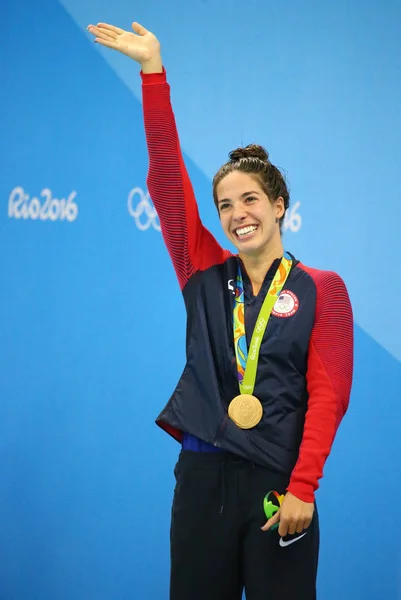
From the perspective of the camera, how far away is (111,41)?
1.39m

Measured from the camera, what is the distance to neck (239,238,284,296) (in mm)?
1434

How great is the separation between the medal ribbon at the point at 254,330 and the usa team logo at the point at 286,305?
0.4 inches

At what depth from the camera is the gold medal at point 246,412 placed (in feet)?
4.26

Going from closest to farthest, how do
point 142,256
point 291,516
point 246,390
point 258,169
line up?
point 291,516 → point 246,390 → point 258,169 → point 142,256

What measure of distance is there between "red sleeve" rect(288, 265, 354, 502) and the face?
13cm

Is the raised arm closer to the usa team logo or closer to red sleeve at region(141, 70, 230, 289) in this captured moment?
red sleeve at region(141, 70, 230, 289)

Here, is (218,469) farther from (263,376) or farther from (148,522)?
(148,522)

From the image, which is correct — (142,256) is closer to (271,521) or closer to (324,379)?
(324,379)

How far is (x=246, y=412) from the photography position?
1302 millimetres

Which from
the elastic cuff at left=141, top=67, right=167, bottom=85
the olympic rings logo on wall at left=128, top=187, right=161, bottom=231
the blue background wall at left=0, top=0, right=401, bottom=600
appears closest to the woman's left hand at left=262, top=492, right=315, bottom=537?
the elastic cuff at left=141, top=67, right=167, bottom=85

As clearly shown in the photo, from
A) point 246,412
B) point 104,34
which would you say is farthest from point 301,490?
point 104,34

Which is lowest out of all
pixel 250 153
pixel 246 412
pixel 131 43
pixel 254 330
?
pixel 246 412

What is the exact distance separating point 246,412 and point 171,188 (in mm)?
479

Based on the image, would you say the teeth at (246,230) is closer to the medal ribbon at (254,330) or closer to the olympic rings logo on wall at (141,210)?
the medal ribbon at (254,330)
